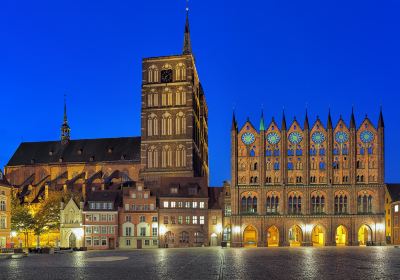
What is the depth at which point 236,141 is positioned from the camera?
352ft

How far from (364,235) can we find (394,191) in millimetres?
23427

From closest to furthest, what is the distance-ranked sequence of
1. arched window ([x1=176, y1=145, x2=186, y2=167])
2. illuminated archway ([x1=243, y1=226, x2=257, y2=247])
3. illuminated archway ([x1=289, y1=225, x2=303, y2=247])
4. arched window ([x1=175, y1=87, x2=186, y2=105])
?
illuminated archway ([x1=243, y1=226, x2=257, y2=247]) → illuminated archway ([x1=289, y1=225, x2=303, y2=247]) → arched window ([x1=176, y1=145, x2=186, y2=167]) → arched window ([x1=175, y1=87, x2=186, y2=105])

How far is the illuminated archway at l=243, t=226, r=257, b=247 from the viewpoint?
106 meters

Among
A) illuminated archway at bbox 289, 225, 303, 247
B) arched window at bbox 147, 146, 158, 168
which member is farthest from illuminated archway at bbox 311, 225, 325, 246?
arched window at bbox 147, 146, 158, 168

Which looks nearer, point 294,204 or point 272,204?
point 294,204

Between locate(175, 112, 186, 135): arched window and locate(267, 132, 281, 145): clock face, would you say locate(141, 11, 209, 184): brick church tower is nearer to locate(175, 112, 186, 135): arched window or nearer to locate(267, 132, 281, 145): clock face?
locate(175, 112, 186, 135): arched window

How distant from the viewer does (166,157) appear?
128000 mm

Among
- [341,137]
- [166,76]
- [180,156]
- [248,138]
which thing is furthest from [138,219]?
[341,137]

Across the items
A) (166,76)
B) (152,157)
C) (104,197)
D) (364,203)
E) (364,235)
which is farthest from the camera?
(166,76)

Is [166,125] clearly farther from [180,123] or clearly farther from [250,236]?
[250,236]

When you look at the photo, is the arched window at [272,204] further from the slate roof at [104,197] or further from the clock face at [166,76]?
the clock face at [166,76]

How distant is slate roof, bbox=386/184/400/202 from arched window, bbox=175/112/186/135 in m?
45.1

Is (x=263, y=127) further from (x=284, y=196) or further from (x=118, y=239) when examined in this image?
(x=118, y=239)

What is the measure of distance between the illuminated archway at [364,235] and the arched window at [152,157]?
44499mm
